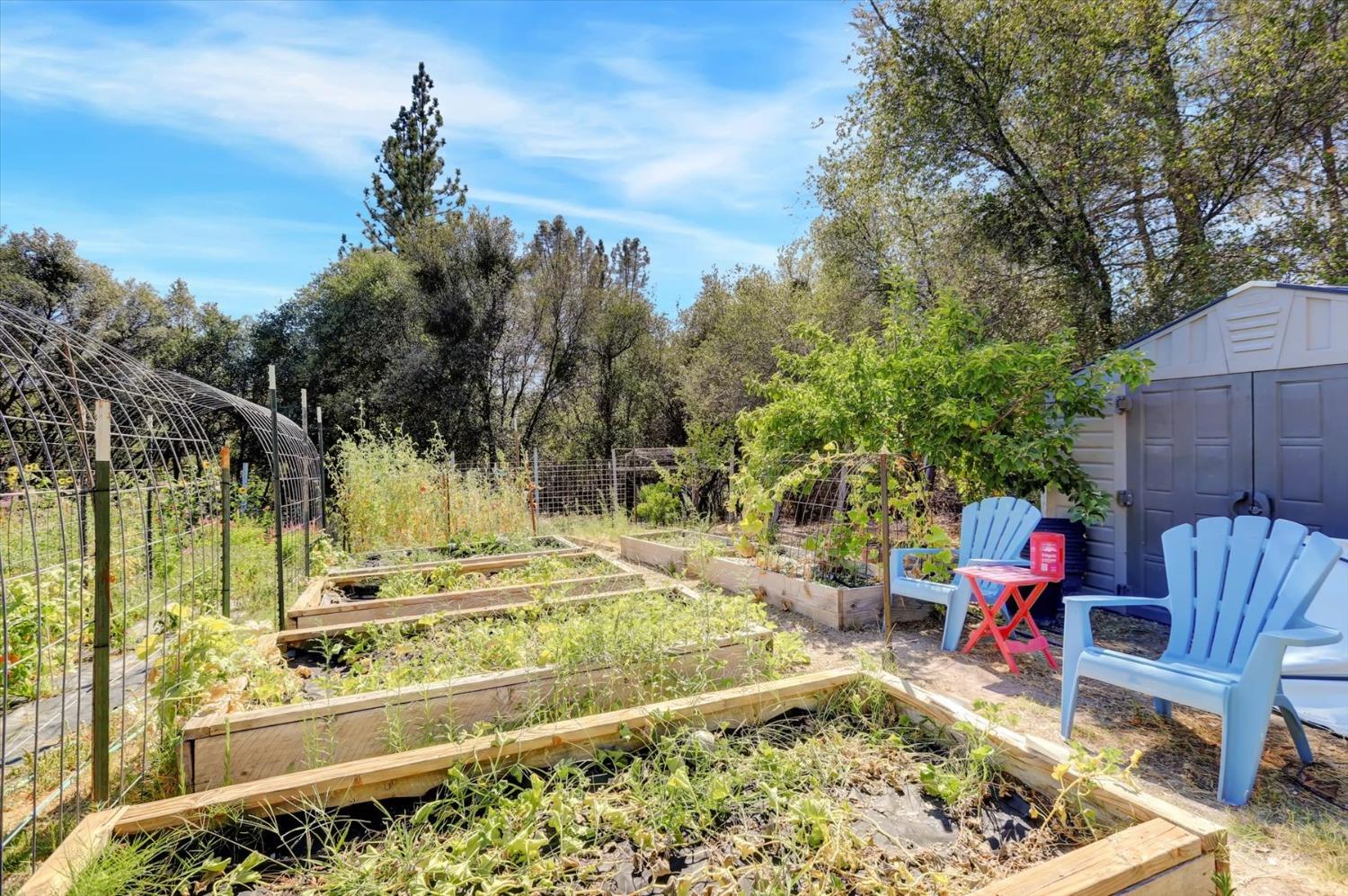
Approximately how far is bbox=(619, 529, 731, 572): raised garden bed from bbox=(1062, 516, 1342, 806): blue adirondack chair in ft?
10.4

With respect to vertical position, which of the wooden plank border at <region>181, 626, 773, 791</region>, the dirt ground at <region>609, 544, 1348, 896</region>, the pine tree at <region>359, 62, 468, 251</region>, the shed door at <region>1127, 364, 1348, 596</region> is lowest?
the dirt ground at <region>609, 544, 1348, 896</region>

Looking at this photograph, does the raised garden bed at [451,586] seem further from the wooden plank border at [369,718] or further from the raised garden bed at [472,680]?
the wooden plank border at [369,718]

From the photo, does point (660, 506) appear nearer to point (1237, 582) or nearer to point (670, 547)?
point (670, 547)

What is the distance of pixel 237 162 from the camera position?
9.61 metres

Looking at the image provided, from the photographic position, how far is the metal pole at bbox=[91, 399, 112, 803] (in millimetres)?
1873

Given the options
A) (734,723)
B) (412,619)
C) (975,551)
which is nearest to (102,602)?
(412,619)

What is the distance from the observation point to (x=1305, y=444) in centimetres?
406

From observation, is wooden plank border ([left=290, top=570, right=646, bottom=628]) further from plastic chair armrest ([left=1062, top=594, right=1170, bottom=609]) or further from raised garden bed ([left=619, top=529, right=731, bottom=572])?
plastic chair armrest ([left=1062, top=594, right=1170, bottom=609])

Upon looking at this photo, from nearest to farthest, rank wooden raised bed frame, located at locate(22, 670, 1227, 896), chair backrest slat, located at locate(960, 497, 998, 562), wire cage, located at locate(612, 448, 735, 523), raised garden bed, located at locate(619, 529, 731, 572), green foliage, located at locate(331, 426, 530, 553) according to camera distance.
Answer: wooden raised bed frame, located at locate(22, 670, 1227, 896) → chair backrest slat, located at locate(960, 497, 998, 562) → raised garden bed, located at locate(619, 529, 731, 572) → green foliage, located at locate(331, 426, 530, 553) → wire cage, located at locate(612, 448, 735, 523)

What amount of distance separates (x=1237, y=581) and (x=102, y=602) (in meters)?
4.24

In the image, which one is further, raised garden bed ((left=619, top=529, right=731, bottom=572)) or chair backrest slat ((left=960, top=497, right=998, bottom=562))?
raised garden bed ((left=619, top=529, right=731, bottom=572))

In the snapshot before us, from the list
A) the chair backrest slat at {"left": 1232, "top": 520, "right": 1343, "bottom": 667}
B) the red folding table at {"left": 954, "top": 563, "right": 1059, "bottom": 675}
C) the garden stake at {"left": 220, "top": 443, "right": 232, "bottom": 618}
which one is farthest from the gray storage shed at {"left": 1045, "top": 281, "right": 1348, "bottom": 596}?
the garden stake at {"left": 220, "top": 443, "right": 232, "bottom": 618}

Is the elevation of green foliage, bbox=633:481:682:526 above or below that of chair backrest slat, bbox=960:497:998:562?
below

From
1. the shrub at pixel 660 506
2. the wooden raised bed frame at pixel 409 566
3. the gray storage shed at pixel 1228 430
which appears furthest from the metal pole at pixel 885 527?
the shrub at pixel 660 506
